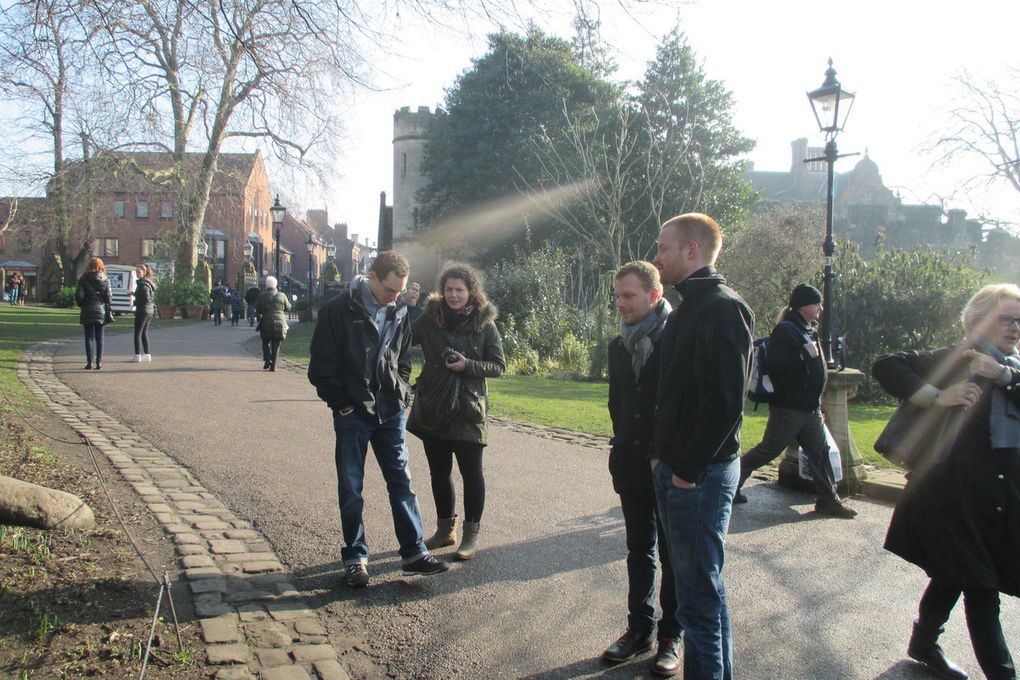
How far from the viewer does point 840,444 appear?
23.6 ft

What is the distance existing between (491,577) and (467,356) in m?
1.32

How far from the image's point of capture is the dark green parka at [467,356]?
198 inches

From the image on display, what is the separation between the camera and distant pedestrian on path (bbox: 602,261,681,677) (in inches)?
148

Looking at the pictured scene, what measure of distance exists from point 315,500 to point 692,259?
412cm

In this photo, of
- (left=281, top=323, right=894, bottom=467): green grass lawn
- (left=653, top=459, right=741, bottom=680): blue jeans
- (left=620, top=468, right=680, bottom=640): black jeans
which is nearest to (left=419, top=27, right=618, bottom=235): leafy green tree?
(left=281, top=323, right=894, bottom=467): green grass lawn

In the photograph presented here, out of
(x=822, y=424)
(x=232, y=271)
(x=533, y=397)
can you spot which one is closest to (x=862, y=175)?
(x=232, y=271)

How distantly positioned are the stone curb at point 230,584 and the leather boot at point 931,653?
2539 mm

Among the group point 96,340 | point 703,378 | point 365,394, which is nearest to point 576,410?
point 365,394

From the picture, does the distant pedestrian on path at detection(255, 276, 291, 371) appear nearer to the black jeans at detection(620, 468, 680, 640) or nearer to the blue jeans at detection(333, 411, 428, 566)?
the blue jeans at detection(333, 411, 428, 566)

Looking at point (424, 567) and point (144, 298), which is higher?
point (144, 298)

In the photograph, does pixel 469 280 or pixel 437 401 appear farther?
pixel 469 280

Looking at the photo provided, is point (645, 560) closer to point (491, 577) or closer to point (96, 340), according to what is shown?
point (491, 577)

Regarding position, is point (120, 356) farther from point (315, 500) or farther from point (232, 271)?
point (232, 271)

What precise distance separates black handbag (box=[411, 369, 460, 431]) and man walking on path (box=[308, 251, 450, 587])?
188 millimetres
